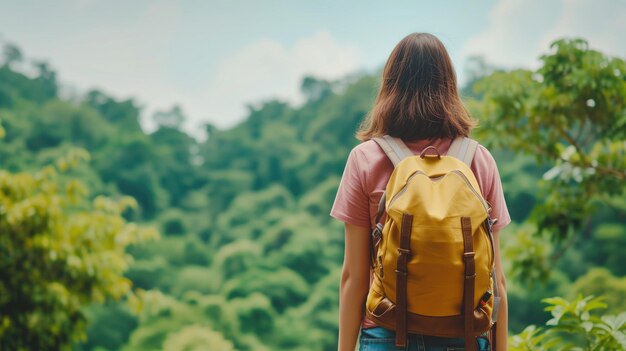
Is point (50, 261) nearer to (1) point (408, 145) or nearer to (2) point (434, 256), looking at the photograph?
(1) point (408, 145)

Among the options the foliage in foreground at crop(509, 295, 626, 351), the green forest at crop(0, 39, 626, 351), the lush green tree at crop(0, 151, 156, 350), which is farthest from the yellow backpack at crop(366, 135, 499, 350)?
the lush green tree at crop(0, 151, 156, 350)

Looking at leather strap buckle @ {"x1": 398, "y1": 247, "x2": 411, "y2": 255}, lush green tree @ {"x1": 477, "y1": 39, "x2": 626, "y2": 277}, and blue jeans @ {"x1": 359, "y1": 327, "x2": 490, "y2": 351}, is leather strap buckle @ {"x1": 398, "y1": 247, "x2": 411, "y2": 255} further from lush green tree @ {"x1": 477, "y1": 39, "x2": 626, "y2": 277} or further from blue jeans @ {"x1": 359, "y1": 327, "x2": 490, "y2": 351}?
lush green tree @ {"x1": 477, "y1": 39, "x2": 626, "y2": 277}

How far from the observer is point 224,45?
3584 cm

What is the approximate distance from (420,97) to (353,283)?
0.37 metres

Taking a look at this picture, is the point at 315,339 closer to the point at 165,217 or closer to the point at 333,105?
the point at 165,217

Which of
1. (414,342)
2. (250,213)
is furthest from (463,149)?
(250,213)

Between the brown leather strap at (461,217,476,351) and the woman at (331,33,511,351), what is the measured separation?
174 mm

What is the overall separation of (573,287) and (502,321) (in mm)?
13586

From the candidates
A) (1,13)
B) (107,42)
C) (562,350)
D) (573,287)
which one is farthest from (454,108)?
(107,42)

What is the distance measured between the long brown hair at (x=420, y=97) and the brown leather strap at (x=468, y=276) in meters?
0.22

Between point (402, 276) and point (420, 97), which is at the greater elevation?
point (420, 97)

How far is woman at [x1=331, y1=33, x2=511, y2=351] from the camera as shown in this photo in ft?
3.53

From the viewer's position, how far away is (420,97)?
43.0 inches

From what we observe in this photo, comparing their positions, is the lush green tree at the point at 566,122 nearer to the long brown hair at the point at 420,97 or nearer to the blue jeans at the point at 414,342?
the long brown hair at the point at 420,97
